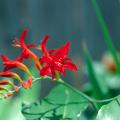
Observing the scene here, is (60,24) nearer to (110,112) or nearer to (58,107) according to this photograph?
(58,107)

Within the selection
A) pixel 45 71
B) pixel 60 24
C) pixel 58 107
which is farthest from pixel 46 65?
pixel 60 24

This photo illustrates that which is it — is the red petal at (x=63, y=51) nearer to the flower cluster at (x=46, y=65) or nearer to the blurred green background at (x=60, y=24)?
the flower cluster at (x=46, y=65)

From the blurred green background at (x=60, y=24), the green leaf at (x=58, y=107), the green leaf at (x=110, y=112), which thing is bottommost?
the green leaf at (x=110, y=112)

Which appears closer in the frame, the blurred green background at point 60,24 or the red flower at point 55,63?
the red flower at point 55,63

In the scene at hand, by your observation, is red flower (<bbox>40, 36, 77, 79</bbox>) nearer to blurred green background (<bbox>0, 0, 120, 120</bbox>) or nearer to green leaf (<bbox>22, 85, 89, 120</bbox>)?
green leaf (<bbox>22, 85, 89, 120</bbox>)

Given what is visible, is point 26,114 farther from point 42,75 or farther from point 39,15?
point 39,15

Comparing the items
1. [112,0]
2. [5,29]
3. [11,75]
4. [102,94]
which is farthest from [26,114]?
[112,0]

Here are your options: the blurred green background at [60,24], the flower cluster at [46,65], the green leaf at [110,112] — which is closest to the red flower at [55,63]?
the flower cluster at [46,65]

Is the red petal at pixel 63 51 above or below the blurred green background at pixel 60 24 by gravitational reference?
below
